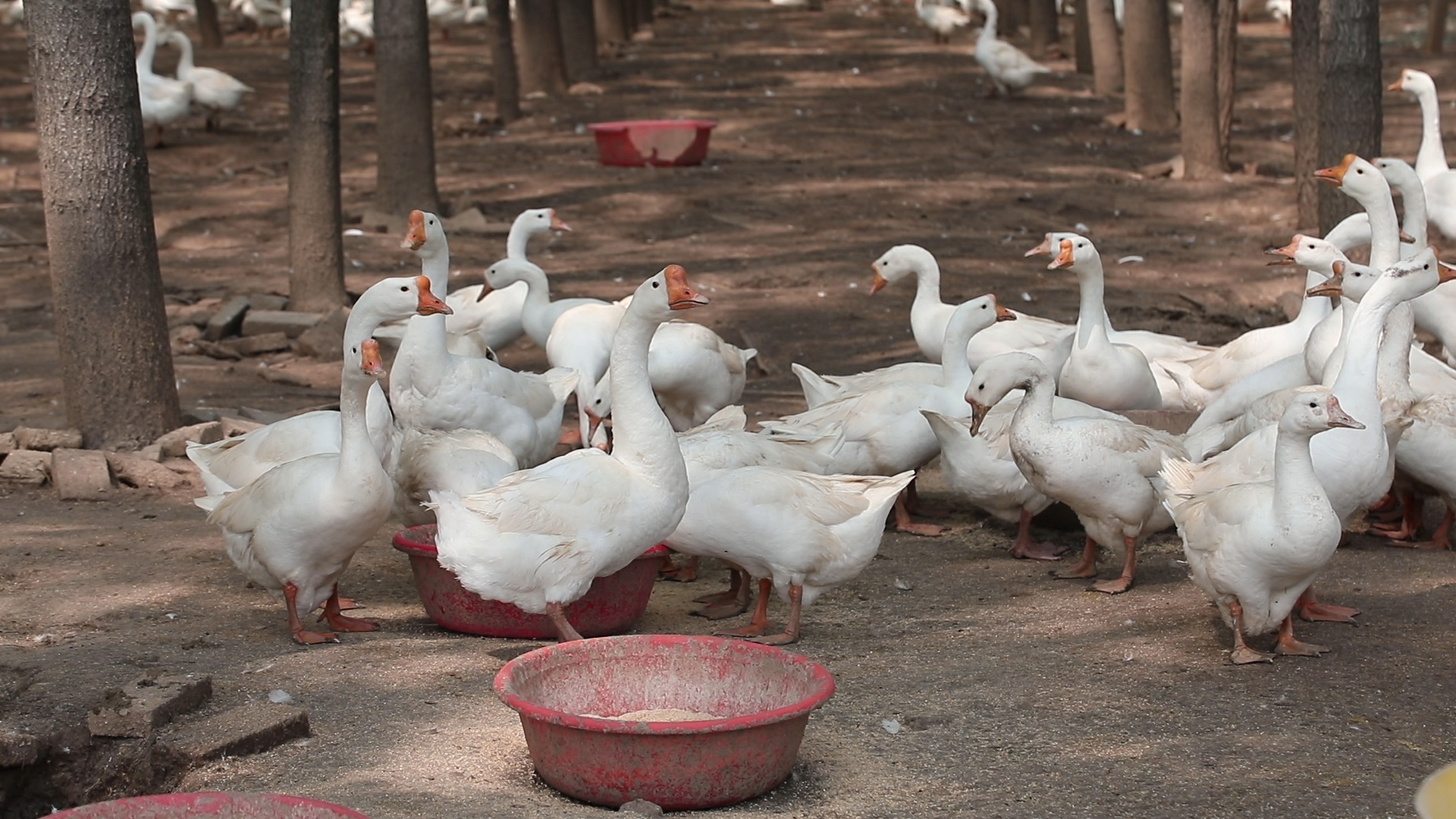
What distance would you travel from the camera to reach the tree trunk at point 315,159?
10062mm

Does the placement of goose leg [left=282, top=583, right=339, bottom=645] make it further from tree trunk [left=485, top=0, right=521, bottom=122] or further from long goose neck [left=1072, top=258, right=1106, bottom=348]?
tree trunk [left=485, top=0, right=521, bottom=122]

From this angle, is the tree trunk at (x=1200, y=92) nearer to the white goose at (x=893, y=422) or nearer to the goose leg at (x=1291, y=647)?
the white goose at (x=893, y=422)

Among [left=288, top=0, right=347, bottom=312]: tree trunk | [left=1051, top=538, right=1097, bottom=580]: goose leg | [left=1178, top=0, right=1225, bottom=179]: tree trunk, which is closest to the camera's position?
[left=1051, top=538, right=1097, bottom=580]: goose leg

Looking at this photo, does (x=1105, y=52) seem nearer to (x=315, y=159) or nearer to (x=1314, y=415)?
(x=315, y=159)

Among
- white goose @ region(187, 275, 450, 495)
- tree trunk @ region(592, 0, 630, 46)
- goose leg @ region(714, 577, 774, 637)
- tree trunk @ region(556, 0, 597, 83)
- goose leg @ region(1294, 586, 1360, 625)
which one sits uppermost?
tree trunk @ region(592, 0, 630, 46)

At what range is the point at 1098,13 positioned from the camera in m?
19.5

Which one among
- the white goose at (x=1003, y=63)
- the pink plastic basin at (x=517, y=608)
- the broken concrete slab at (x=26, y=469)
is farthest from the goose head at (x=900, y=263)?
the white goose at (x=1003, y=63)

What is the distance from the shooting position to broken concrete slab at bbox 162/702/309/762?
14.0 feet

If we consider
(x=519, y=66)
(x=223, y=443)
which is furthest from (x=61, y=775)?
(x=519, y=66)

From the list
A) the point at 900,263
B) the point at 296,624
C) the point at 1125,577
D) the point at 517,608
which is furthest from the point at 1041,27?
the point at 296,624

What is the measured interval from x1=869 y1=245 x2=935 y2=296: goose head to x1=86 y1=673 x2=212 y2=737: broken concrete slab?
499 cm

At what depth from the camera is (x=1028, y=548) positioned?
22.4 ft

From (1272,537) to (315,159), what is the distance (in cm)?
725

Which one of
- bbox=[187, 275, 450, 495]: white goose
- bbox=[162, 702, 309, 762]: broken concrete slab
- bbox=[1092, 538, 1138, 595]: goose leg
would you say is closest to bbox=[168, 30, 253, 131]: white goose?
bbox=[187, 275, 450, 495]: white goose
